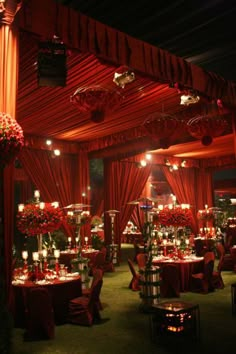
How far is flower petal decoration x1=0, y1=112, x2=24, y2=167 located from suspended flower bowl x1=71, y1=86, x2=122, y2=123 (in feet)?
5.06

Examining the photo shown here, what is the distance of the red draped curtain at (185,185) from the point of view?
48.3 feet

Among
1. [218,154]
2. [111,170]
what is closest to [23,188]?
[111,170]

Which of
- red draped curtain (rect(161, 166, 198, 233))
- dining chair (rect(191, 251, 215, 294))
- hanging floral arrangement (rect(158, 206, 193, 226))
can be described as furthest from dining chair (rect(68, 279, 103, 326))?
red draped curtain (rect(161, 166, 198, 233))

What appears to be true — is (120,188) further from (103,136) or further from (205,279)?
(205,279)

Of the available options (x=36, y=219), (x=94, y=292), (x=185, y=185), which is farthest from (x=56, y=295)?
(x=185, y=185)

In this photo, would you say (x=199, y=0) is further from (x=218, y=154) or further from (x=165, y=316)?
(x=218, y=154)

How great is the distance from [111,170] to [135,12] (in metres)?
7.47

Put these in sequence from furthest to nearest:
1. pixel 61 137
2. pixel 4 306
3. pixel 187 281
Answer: pixel 61 137
pixel 187 281
pixel 4 306

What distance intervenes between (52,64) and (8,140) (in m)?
1.55

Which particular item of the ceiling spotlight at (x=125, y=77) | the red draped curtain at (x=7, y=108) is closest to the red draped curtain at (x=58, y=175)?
the ceiling spotlight at (x=125, y=77)

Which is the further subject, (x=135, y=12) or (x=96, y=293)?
(x=96, y=293)

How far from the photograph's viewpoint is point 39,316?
16.2ft

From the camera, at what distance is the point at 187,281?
765cm

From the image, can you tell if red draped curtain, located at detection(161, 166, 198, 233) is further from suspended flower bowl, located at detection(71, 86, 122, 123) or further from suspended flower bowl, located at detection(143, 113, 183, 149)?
suspended flower bowl, located at detection(71, 86, 122, 123)
